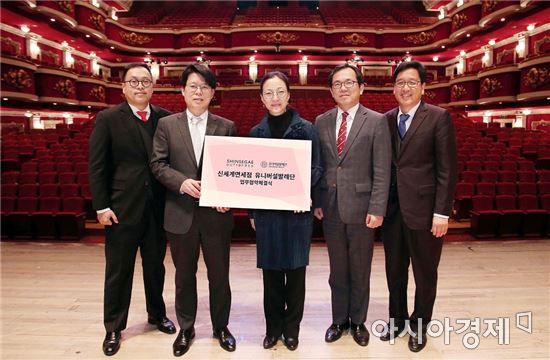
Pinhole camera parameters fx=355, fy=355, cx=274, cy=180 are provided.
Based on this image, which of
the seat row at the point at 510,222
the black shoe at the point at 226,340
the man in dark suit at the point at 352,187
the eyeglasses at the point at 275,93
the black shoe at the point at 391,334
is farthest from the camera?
the seat row at the point at 510,222

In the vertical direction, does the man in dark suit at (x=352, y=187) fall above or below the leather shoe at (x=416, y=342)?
above

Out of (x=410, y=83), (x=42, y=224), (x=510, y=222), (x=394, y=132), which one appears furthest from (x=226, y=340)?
(x=510, y=222)

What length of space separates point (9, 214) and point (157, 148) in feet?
11.1

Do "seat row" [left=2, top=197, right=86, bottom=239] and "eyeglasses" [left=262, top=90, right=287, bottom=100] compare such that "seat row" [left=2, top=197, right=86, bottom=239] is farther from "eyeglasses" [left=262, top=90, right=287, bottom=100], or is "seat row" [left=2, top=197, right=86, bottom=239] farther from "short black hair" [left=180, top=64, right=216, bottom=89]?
"eyeglasses" [left=262, top=90, right=287, bottom=100]

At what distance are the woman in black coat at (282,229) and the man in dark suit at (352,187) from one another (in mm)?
131

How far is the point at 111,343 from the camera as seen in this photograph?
78.5 inches

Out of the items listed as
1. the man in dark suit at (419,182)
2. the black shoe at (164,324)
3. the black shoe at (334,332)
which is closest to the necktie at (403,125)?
the man in dark suit at (419,182)

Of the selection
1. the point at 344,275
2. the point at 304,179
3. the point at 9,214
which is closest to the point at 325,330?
the point at 344,275

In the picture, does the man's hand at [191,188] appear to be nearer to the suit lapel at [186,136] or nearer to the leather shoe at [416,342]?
the suit lapel at [186,136]

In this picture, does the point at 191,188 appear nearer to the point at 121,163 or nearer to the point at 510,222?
the point at 121,163

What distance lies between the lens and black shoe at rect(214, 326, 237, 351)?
198 centimetres

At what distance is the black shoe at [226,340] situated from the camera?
1.98 metres

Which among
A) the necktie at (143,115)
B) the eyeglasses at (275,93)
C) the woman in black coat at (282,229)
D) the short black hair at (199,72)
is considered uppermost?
the short black hair at (199,72)

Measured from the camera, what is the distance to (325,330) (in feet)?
7.26
